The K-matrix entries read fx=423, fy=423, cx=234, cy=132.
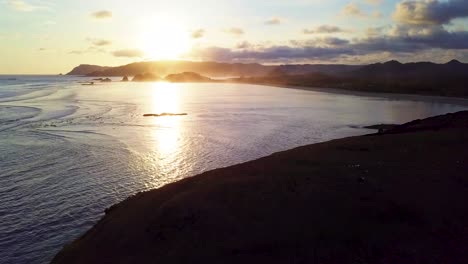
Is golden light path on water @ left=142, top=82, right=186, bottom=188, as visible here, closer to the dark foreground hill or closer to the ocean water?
the ocean water

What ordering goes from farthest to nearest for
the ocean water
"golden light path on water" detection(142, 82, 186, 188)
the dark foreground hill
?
"golden light path on water" detection(142, 82, 186, 188)
the ocean water
the dark foreground hill

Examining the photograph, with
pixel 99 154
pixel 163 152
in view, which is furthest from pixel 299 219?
pixel 99 154

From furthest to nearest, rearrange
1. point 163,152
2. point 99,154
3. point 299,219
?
point 163,152
point 99,154
point 299,219

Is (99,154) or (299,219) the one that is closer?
(299,219)

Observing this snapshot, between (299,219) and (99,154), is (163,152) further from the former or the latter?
(299,219)

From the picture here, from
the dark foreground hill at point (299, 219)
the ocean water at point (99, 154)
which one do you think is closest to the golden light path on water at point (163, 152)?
the ocean water at point (99, 154)

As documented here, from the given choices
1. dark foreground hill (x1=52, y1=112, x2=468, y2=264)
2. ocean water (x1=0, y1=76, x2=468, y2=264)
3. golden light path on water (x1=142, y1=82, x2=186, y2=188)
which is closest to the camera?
dark foreground hill (x1=52, y1=112, x2=468, y2=264)

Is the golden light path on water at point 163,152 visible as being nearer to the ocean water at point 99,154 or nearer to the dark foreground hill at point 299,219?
the ocean water at point 99,154

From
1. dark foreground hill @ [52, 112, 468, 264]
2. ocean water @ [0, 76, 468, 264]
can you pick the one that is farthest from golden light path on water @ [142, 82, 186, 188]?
dark foreground hill @ [52, 112, 468, 264]

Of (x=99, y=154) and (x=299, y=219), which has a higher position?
(x=299, y=219)

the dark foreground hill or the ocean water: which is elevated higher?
the dark foreground hill
